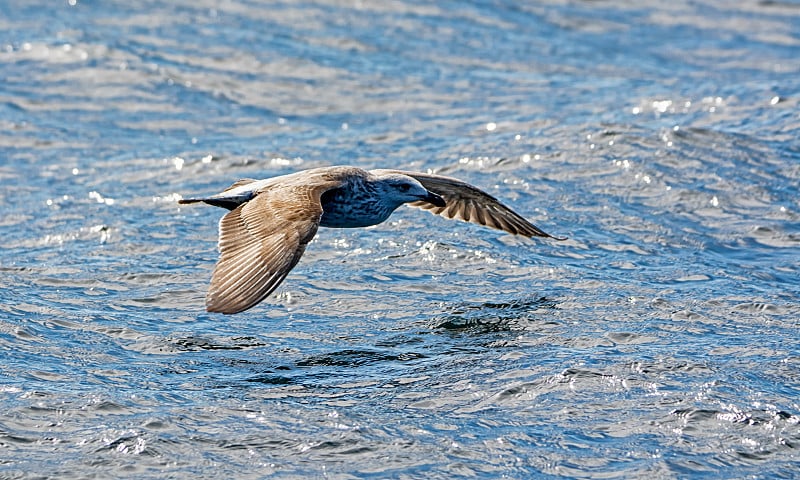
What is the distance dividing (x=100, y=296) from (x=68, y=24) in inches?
435

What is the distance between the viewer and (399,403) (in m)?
7.13

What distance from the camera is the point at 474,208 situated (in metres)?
10.1

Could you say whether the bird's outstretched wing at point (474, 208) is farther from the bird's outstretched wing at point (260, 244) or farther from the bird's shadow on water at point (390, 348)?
the bird's outstretched wing at point (260, 244)

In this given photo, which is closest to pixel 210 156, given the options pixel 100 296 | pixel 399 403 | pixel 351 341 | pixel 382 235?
pixel 382 235

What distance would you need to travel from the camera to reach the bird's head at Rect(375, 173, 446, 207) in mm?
8922

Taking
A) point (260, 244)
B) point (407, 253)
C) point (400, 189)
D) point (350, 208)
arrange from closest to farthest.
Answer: point (260, 244), point (350, 208), point (400, 189), point (407, 253)

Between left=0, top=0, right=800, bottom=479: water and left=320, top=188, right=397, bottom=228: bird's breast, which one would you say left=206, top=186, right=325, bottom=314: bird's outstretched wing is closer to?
left=320, top=188, right=397, bottom=228: bird's breast

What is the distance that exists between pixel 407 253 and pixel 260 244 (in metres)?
3.04

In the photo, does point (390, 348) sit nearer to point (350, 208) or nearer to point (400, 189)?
point (350, 208)


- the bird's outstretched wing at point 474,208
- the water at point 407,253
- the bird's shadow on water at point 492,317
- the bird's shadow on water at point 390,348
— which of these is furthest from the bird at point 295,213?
the bird's shadow on water at point 492,317

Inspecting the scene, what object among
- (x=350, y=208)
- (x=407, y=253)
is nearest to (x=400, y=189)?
(x=350, y=208)

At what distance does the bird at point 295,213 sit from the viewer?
7328 mm

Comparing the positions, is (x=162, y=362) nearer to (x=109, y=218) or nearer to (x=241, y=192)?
(x=241, y=192)

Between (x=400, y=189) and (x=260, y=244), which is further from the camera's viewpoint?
(x=400, y=189)
